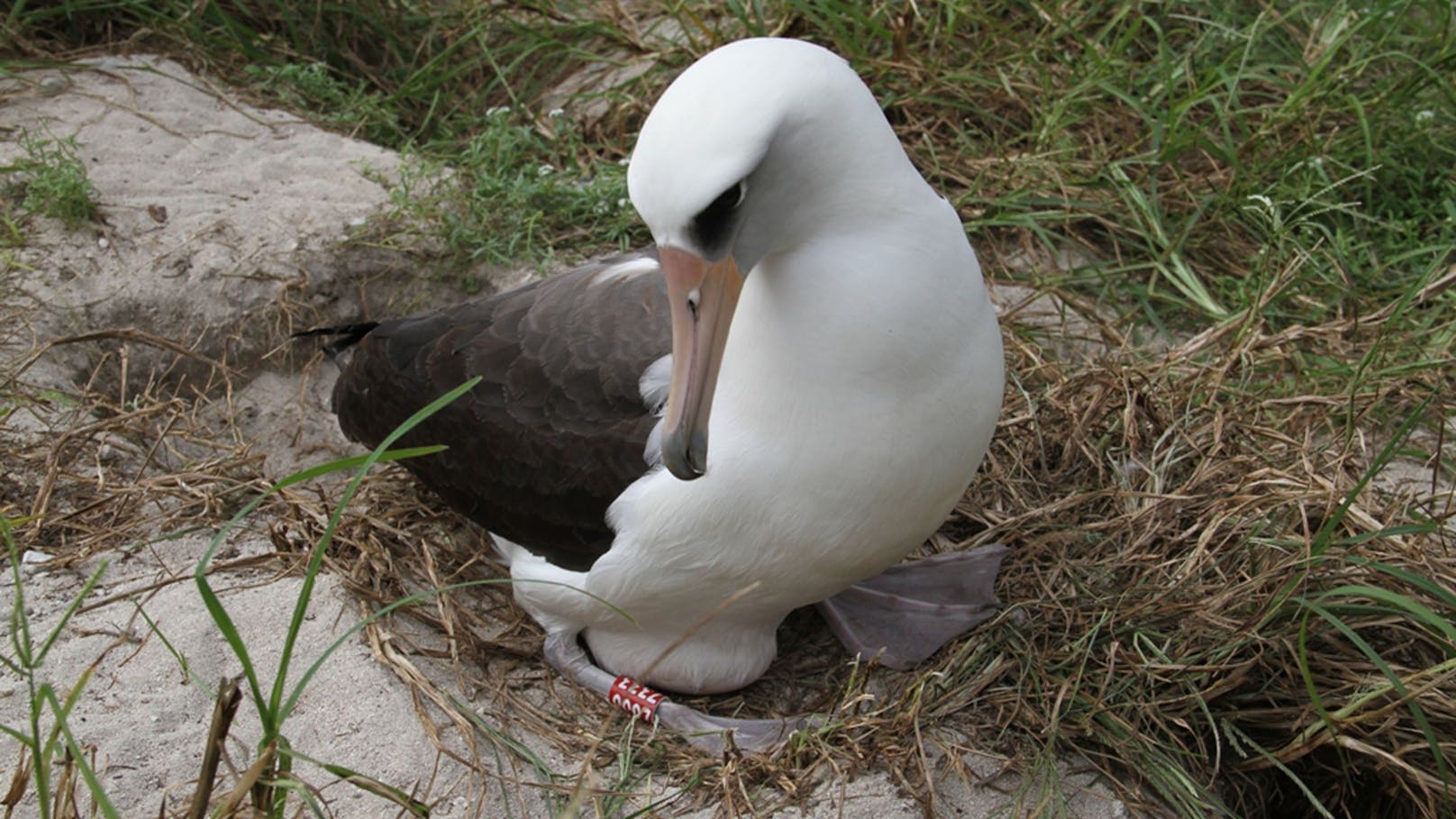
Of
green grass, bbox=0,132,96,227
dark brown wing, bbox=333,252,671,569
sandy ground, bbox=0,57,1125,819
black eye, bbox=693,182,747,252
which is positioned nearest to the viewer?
black eye, bbox=693,182,747,252

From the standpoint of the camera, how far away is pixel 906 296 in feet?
8.45

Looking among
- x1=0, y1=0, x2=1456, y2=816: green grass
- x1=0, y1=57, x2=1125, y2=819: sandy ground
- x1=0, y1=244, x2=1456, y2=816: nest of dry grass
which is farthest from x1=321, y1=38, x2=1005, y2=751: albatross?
x1=0, y1=0, x2=1456, y2=816: green grass

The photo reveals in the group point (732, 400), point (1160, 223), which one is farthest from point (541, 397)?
point (1160, 223)

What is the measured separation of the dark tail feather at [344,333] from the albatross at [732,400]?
0.08 m

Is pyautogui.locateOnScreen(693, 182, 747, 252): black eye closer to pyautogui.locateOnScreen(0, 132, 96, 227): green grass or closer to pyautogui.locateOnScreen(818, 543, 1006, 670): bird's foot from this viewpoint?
pyautogui.locateOnScreen(818, 543, 1006, 670): bird's foot

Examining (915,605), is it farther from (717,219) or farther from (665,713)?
(717,219)

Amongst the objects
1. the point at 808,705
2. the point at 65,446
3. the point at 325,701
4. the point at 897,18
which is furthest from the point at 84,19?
the point at 808,705

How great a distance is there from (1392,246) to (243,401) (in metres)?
3.89

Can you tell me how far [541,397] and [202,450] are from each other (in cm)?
155

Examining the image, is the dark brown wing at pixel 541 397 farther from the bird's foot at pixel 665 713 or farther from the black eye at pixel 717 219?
the black eye at pixel 717 219

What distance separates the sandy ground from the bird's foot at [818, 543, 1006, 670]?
47cm

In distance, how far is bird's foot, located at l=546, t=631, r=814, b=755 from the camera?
3.28 meters

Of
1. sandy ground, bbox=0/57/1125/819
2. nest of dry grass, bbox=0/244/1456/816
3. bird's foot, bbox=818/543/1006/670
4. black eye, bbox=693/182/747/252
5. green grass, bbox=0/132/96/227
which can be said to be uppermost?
black eye, bbox=693/182/747/252

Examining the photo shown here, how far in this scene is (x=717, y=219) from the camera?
2.32 m
